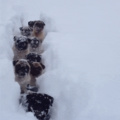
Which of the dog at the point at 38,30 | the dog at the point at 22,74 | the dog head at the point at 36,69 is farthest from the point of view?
the dog at the point at 38,30

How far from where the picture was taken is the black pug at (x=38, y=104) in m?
Answer: 2.54

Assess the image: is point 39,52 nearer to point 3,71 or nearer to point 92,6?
point 3,71

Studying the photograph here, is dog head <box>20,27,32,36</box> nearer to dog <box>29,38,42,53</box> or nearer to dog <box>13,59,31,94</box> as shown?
dog <box>29,38,42,53</box>

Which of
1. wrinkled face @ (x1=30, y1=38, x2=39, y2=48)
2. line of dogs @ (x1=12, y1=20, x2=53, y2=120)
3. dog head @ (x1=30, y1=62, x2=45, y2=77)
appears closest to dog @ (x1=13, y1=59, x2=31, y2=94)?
line of dogs @ (x1=12, y1=20, x2=53, y2=120)

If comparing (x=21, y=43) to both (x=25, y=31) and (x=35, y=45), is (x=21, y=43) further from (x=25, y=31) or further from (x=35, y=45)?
(x=25, y=31)

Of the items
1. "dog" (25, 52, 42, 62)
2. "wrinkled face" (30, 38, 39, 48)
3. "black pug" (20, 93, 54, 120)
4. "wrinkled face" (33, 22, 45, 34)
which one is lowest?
"black pug" (20, 93, 54, 120)

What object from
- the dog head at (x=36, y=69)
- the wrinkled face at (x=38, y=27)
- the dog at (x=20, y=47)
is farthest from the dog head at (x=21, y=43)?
the wrinkled face at (x=38, y=27)

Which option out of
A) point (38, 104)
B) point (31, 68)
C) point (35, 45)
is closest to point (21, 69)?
point (31, 68)

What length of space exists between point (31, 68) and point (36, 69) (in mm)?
55

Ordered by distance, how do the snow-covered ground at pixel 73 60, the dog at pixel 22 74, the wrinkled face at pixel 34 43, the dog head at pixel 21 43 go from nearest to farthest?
the snow-covered ground at pixel 73 60 → the dog at pixel 22 74 → the dog head at pixel 21 43 → the wrinkled face at pixel 34 43

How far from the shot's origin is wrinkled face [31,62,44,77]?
3295 millimetres

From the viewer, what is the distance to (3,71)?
278 cm

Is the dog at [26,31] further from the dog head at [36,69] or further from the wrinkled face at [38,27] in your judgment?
the dog head at [36,69]

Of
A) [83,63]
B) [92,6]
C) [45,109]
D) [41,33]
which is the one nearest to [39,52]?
[41,33]
